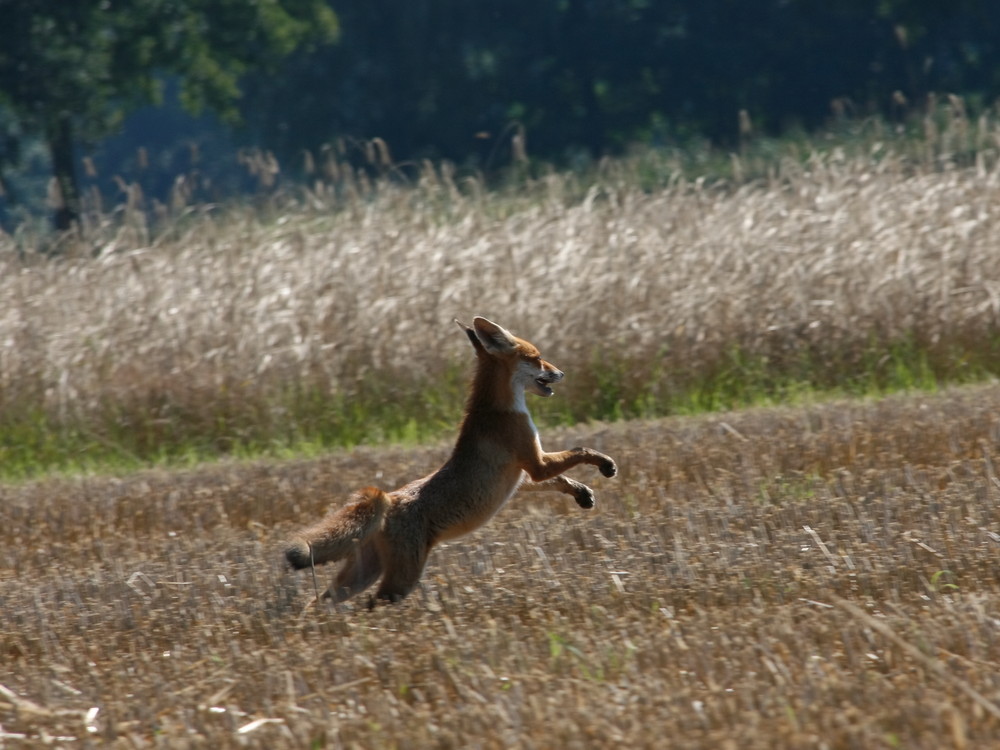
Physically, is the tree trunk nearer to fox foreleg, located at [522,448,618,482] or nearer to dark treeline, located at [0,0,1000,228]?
dark treeline, located at [0,0,1000,228]

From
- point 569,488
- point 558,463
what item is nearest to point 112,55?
point 569,488

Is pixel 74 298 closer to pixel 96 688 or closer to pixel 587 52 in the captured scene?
pixel 96 688

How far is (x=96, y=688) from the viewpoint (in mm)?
4695

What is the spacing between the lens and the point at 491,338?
20.3 feet

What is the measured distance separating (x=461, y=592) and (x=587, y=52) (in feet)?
109

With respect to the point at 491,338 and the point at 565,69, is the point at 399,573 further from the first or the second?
the point at 565,69

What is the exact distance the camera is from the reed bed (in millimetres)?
11617

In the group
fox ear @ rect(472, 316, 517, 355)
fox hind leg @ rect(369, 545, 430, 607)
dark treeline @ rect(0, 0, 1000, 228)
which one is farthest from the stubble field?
dark treeline @ rect(0, 0, 1000, 228)

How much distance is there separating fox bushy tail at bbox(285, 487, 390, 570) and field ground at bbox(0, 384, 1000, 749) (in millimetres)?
282

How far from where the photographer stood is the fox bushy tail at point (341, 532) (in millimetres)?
5102

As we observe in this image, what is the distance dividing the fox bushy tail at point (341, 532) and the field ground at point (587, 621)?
0.93 ft

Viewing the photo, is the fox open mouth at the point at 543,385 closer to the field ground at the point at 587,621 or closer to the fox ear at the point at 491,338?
the fox ear at the point at 491,338

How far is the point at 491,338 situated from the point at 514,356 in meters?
0.15

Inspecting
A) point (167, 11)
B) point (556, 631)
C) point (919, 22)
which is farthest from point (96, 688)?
point (919, 22)
